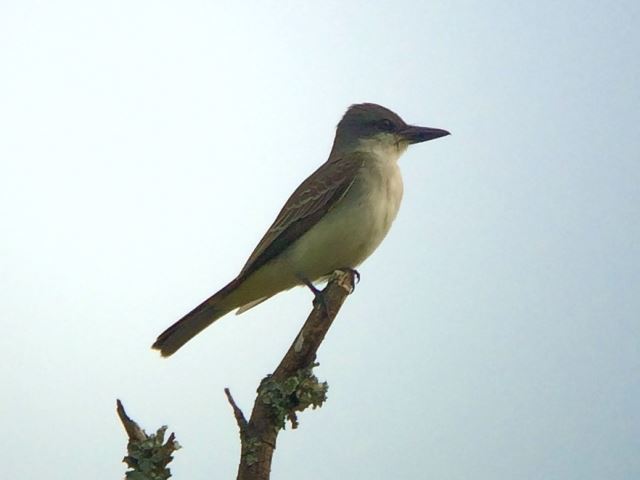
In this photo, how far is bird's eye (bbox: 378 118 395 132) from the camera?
9.32 meters

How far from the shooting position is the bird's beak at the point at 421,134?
30.2 ft

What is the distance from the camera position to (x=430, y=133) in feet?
30.3

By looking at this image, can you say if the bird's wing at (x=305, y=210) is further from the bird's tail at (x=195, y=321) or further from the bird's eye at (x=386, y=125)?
the bird's eye at (x=386, y=125)

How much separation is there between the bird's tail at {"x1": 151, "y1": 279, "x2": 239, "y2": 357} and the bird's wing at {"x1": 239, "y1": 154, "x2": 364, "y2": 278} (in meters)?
0.24

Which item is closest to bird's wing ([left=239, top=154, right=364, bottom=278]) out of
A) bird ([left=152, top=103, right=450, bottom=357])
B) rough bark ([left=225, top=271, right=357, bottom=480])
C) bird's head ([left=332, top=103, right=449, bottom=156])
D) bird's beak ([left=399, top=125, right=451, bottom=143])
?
bird ([left=152, top=103, right=450, bottom=357])

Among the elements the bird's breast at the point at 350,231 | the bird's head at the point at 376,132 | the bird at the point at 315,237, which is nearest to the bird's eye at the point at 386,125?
the bird's head at the point at 376,132

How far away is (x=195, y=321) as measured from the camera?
7809mm

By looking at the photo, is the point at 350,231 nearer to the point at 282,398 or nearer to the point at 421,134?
the point at 421,134

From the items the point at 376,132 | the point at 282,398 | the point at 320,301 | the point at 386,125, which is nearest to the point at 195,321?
the point at 320,301

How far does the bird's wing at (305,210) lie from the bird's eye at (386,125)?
105 centimetres

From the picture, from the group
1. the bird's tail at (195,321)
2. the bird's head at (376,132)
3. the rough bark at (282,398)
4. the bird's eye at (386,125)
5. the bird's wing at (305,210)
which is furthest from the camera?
the bird's eye at (386,125)

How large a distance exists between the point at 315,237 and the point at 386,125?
2.00 meters

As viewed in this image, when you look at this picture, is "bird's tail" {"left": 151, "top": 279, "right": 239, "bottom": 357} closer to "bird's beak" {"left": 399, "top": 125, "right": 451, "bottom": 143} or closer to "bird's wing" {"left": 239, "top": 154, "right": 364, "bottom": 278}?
"bird's wing" {"left": 239, "top": 154, "right": 364, "bottom": 278}

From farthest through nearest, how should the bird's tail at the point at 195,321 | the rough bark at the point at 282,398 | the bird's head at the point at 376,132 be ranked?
the bird's head at the point at 376,132, the bird's tail at the point at 195,321, the rough bark at the point at 282,398
